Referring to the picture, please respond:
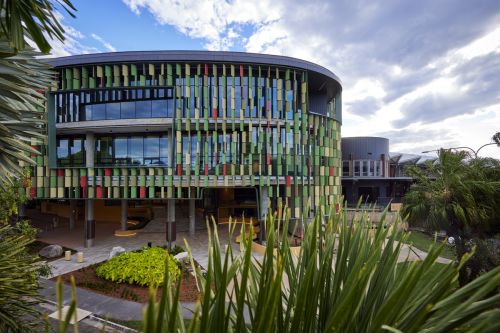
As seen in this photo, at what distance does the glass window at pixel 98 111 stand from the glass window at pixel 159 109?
4427 millimetres

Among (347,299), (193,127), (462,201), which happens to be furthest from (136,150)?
(347,299)

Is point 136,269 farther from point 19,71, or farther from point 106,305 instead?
point 19,71

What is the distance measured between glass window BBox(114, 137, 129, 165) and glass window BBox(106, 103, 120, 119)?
243 cm

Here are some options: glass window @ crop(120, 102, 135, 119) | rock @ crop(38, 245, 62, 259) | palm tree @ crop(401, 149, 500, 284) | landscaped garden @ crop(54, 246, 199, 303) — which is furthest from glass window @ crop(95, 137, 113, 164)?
palm tree @ crop(401, 149, 500, 284)

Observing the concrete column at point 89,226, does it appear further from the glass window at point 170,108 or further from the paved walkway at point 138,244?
the glass window at point 170,108

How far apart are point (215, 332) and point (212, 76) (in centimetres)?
2295

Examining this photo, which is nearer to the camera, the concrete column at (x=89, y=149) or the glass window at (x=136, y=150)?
the glass window at (x=136, y=150)

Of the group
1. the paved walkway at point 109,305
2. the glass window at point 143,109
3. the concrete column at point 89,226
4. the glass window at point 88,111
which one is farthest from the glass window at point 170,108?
the paved walkway at point 109,305

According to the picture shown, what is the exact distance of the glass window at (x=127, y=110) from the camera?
22638mm

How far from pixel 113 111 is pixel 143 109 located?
263 cm

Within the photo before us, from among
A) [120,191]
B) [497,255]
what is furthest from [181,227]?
[497,255]

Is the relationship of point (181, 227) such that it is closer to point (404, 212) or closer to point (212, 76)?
point (212, 76)

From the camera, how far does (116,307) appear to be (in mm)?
11844

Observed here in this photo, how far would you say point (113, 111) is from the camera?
22.8 metres
